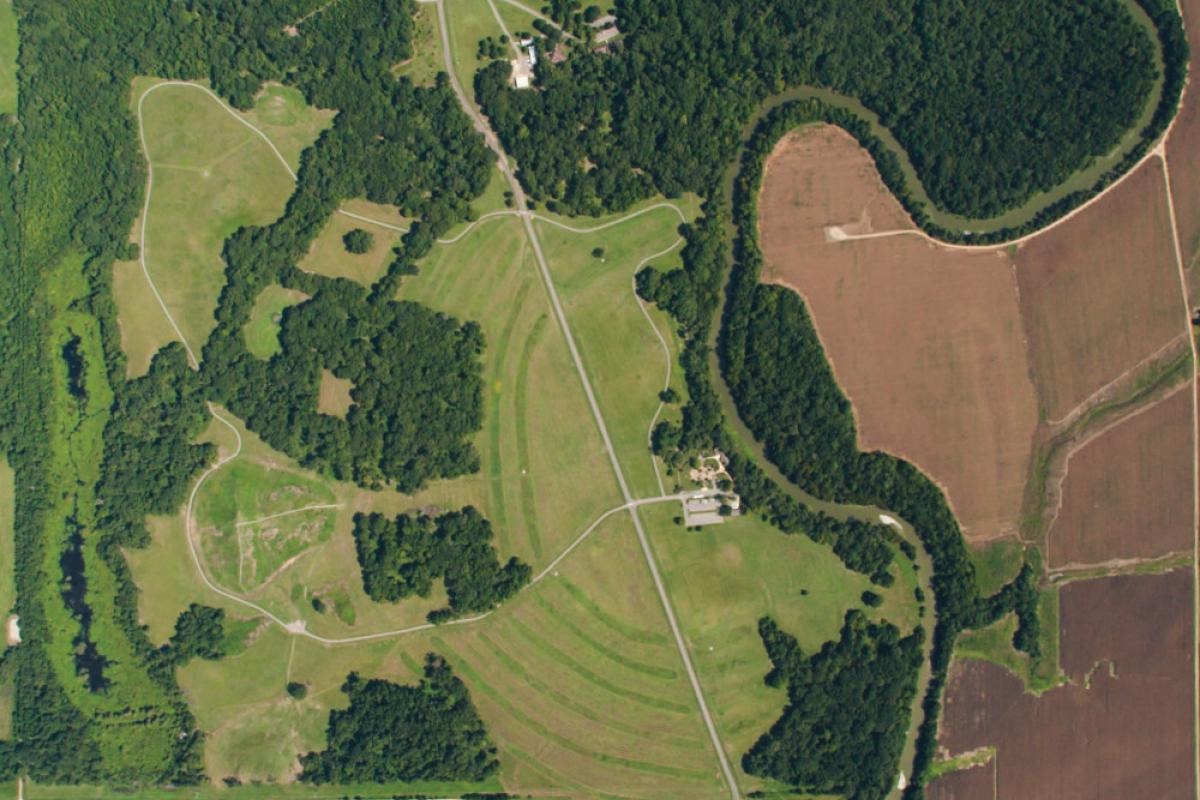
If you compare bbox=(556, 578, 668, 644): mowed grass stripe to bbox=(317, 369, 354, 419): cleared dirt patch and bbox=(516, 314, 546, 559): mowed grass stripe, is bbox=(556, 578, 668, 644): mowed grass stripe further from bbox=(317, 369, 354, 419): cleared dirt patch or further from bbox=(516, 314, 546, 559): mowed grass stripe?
bbox=(317, 369, 354, 419): cleared dirt patch

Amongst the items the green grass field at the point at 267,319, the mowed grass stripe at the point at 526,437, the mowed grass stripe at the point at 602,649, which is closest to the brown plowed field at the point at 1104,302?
the mowed grass stripe at the point at 602,649

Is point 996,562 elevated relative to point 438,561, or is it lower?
lower

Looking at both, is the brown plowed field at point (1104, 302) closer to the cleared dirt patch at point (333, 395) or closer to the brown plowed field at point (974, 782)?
the brown plowed field at point (974, 782)

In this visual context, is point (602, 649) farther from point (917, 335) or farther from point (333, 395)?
point (917, 335)

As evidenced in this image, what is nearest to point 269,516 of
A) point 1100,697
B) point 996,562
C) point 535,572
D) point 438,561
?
point 438,561

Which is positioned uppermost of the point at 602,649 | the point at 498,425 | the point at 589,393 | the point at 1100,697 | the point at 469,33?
the point at 469,33

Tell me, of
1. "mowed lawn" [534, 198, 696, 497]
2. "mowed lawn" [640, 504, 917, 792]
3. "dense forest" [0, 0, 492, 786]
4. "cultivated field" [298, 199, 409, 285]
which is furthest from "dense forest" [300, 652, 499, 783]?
"cultivated field" [298, 199, 409, 285]
